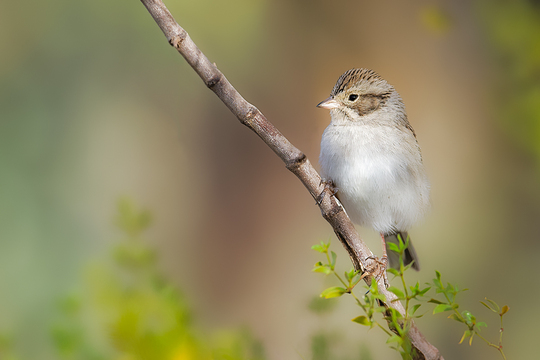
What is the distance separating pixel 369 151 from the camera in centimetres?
95

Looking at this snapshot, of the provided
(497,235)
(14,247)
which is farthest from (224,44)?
(497,235)

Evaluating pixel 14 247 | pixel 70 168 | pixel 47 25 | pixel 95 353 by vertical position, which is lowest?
pixel 95 353

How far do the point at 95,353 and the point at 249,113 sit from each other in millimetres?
451

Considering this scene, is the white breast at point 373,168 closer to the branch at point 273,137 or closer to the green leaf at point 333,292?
the branch at point 273,137

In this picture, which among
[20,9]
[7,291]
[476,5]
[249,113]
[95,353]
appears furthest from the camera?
[20,9]

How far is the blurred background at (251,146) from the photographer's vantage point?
4.89ft

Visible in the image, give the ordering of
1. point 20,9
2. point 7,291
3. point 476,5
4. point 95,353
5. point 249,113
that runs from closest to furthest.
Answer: point 249,113, point 95,353, point 7,291, point 476,5, point 20,9

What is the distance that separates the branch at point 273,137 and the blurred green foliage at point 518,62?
3.30 feet

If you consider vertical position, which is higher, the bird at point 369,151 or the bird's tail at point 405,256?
the bird at point 369,151

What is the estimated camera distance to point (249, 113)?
0.50 meters

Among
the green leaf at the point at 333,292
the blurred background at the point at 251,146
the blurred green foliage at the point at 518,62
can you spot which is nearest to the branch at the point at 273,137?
the green leaf at the point at 333,292

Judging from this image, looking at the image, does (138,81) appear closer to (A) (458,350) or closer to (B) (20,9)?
(B) (20,9)

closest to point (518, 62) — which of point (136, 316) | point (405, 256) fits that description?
point (405, 256)

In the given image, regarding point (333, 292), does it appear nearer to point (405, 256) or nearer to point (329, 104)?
point (329, 104)
